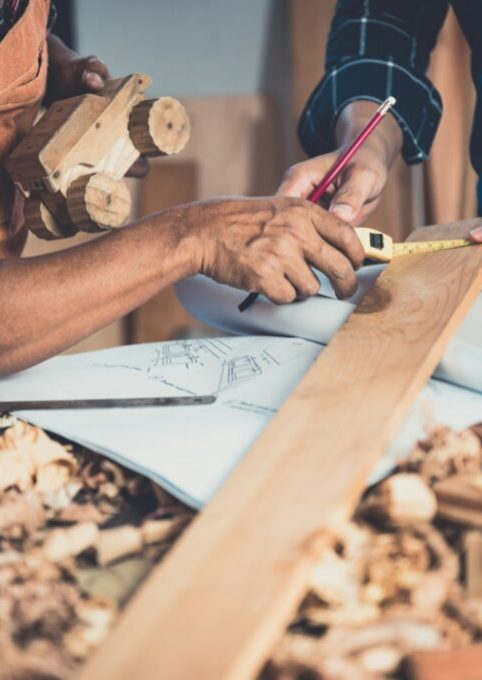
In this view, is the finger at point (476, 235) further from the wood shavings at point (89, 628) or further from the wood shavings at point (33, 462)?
the wood shavings at point (89, 628)

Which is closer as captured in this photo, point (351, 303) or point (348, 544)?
point (348, 544)

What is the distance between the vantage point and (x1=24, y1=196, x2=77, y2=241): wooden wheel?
44.0 inches

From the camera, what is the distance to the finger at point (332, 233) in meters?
1.08

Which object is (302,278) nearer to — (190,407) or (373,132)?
(190,407)

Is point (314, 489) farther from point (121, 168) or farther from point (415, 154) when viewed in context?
point (415, 154)

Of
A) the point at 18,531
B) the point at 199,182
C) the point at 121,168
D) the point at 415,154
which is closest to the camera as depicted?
the point at 18,531

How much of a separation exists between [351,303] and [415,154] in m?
0.55

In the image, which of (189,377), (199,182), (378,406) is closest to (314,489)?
(378,406)

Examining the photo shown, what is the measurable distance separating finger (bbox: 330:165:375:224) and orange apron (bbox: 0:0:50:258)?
499 millimetres

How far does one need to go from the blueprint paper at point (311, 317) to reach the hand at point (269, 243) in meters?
0.05

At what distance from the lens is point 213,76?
3668 millimetres

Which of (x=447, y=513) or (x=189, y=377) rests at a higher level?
(x=447, y=513)

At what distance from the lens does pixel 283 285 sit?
43.1 inches

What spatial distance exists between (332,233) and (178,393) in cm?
30
